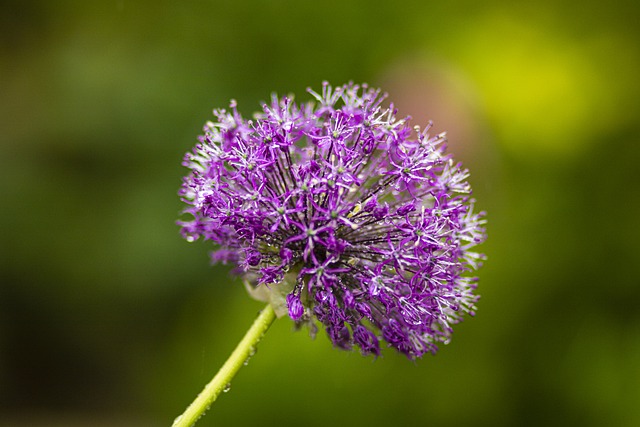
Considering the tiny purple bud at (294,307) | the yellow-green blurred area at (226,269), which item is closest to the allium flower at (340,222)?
the tiny purple bud at (294,307)

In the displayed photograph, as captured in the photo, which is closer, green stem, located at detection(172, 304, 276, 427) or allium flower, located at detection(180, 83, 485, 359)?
green stem, located at detection(172, 304, 276, 427)

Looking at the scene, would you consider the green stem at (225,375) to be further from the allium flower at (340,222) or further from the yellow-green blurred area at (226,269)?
the yellow-green blurred area at (226,269)

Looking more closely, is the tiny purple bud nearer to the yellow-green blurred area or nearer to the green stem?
the green stem

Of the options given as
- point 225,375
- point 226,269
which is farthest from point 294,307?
point 226,269

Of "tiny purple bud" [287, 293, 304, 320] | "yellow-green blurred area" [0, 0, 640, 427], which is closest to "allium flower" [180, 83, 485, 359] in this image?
"tiny purple bud" [287, 293, 304, 320]

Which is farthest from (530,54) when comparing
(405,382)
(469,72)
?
(405,382)

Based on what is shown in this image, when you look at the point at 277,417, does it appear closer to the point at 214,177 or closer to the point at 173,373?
the point at 173,373

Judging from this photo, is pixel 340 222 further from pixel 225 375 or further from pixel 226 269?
pixel 226 269
